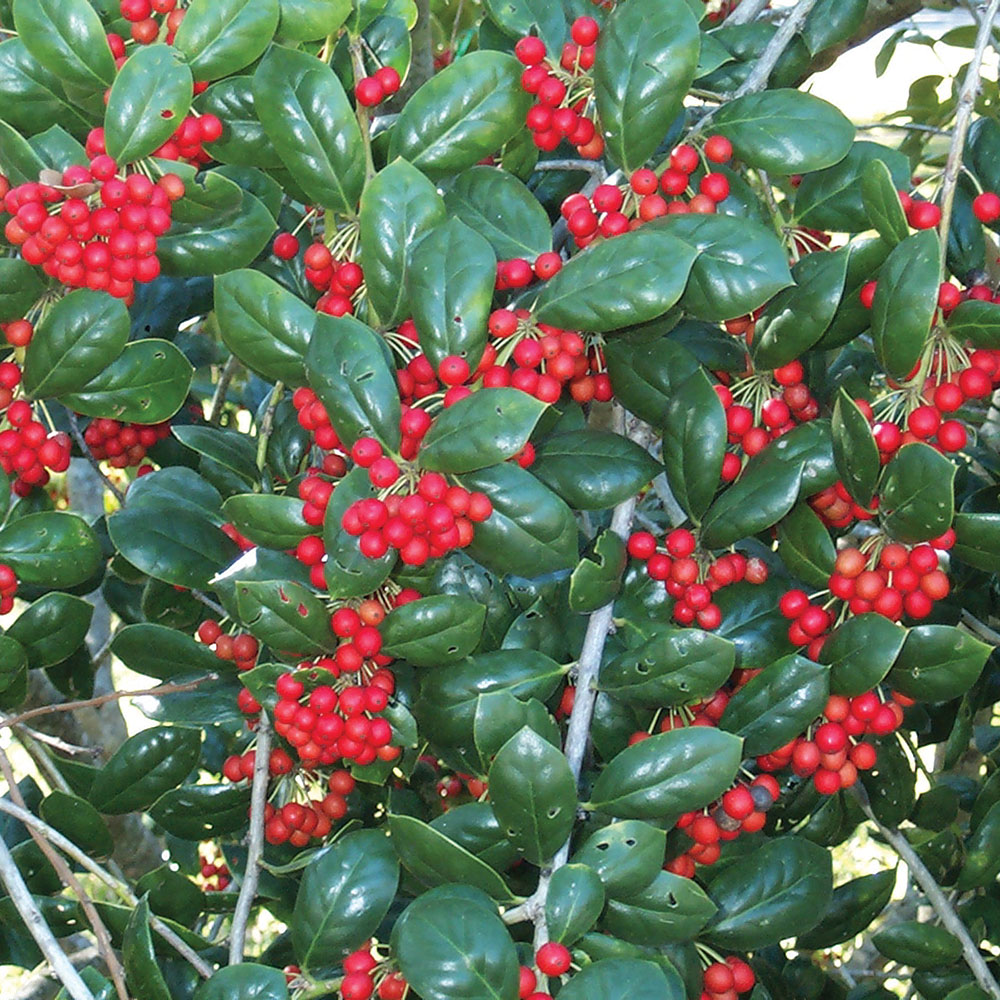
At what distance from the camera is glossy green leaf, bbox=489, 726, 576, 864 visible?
51.6 inches

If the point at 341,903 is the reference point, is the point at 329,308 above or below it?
above

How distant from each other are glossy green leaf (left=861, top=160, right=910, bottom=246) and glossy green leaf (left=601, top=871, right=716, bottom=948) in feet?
2.54

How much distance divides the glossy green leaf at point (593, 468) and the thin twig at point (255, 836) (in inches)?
20.3

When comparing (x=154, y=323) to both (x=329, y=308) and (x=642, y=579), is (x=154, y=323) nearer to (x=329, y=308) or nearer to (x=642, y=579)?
(x=329, y=308)

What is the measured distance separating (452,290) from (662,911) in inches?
28.6

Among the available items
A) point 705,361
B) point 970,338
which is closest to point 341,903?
point 705,361

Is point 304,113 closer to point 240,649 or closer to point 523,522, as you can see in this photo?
point 523,522

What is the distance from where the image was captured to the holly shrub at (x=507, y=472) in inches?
54.2

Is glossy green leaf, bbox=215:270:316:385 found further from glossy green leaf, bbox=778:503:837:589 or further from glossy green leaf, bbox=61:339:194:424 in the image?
glossy green leaf, bbox=778:503:837:589

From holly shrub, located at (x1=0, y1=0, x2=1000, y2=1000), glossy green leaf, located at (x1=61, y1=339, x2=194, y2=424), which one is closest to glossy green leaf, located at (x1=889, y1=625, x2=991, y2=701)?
holly shrub, located at (x1=0, y1=0, x2=1000, y2=1000)

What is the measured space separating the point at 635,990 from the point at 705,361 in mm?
824

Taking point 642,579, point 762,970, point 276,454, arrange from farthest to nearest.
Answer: point 762,970
point 276,454
point 642,579

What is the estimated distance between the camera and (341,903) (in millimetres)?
1521

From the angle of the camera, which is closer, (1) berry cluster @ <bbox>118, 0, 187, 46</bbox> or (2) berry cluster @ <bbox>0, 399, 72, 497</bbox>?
(1) berry cluster @ <bbox>118, 0, 187, 46</bbox>
